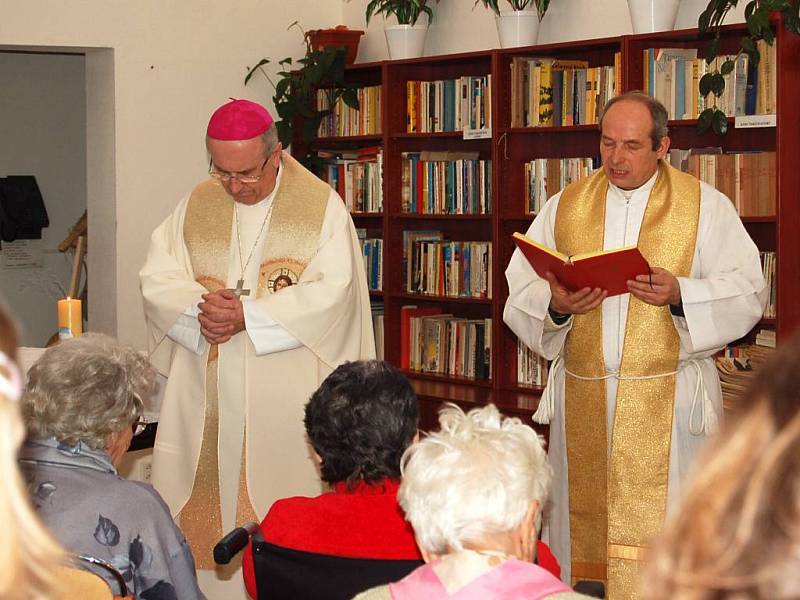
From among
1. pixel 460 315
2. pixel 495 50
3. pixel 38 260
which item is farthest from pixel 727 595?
pixel 38 260

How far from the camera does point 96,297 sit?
618 cm

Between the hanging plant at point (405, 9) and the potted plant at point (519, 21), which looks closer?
the potted plant at point (519, 21)

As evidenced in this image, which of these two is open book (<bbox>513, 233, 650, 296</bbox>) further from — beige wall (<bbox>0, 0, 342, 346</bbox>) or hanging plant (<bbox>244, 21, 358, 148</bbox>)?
beige wall (<bbox>0, 0, 342, 346</bbox>)

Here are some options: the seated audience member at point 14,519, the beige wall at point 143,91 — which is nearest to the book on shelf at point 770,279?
the beige wall at point 143,91

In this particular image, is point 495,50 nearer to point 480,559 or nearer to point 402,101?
point 402,101

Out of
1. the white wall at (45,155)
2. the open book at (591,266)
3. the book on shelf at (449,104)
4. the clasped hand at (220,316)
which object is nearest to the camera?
the open book at (591,266)

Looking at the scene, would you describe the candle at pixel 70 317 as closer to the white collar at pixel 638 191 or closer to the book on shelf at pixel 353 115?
the white collar at pixel 638 191

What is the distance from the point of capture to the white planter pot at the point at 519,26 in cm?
548

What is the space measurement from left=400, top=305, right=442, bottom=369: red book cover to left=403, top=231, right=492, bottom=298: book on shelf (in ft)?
0.37

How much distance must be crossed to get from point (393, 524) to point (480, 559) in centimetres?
55

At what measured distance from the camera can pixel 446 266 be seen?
5.95 m

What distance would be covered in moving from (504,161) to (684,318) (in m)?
2.11

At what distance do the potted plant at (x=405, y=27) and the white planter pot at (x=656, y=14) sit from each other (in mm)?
1271

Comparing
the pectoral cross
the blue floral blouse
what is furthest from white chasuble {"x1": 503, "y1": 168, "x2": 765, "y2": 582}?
the blue floral blouse
